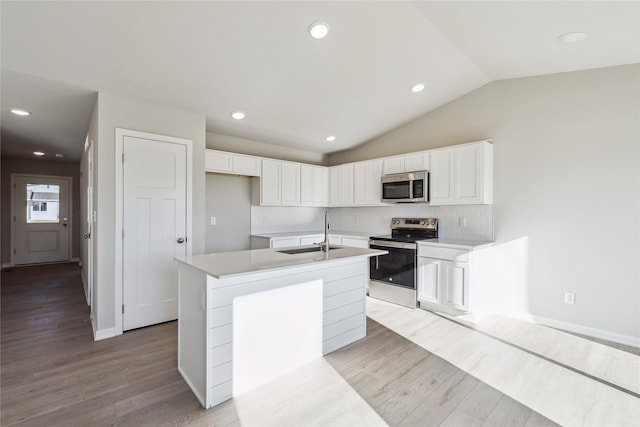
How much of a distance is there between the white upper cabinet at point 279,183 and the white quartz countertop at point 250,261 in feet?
6.79

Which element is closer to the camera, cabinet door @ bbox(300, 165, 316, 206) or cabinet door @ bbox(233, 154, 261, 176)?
cabinet door @ bbox(233, 154, 261, 176)

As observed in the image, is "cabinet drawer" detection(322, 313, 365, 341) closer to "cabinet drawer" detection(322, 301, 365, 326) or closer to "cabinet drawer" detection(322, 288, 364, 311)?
"cabinet drawer" detection(322, 301, 365, 326)

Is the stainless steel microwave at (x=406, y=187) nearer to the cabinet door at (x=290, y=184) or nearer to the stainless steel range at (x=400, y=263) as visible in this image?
the stainless steel range at (x=400, y=263)

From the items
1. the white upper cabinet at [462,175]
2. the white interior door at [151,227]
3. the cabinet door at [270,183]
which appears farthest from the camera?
the cabinet door at [270,183]

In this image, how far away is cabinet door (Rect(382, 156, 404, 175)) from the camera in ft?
14.7

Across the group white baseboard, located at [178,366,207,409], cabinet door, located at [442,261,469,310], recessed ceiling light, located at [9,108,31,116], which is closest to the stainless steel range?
cabinet door, located at [442,261,469,310]

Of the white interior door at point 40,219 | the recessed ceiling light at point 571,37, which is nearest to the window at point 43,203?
the white interior door at point 40,219

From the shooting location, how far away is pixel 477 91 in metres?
4.01

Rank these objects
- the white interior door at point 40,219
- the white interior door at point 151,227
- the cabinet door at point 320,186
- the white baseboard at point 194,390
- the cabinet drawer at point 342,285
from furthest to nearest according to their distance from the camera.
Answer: the white interior door at point 40,219, the cabinet door at point 320,186, the white interior door at point 151,227, the cabinet drawer at point 342,285, the white baseboard at point 194,390

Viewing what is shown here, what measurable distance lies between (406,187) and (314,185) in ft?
5.84

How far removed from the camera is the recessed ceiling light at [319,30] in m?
2.55

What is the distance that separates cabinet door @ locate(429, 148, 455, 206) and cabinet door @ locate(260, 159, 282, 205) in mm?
2374

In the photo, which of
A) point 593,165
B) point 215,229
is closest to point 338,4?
point 593,165

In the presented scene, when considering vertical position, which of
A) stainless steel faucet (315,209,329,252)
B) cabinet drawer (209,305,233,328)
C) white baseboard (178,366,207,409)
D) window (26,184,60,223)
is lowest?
white baseboard (178,366,207,409)
